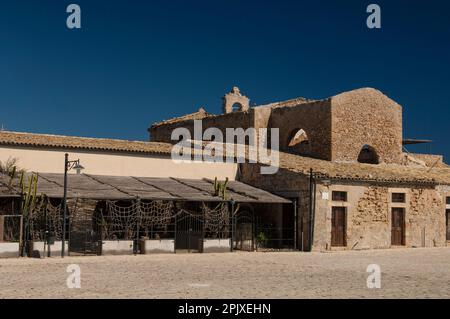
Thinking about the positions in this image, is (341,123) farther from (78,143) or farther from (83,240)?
(83,240)

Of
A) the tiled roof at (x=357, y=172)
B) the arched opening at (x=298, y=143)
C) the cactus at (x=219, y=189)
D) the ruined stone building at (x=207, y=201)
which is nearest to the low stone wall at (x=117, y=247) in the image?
the ruined stone building at (x=207, y=201)

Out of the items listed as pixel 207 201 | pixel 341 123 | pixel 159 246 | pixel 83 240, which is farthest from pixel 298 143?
pixel 83 240

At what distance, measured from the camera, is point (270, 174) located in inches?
1053

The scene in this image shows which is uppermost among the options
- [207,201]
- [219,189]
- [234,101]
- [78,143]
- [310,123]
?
[234,101]

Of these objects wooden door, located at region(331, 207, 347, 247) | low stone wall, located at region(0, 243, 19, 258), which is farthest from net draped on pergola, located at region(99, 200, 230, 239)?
wooden door, located at region(331, 207, 347, 247)

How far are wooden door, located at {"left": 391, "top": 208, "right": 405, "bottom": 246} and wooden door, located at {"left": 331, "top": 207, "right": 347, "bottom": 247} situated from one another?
287 cm

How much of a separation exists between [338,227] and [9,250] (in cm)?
1257

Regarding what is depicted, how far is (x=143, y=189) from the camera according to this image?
76.5 ft

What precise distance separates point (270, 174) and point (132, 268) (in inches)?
424

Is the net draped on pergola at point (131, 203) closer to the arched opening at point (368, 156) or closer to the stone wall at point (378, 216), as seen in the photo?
the stone wall at point (378, 216)

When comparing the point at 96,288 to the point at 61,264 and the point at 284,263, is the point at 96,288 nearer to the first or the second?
the point at 61,264

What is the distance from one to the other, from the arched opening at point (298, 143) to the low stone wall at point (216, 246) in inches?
465

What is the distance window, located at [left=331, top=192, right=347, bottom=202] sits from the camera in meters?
25.9

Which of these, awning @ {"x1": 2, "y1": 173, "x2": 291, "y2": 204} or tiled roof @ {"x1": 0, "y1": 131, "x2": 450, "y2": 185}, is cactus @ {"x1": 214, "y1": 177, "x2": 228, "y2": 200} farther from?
tiled roof @ {"x1": 0, "y1": 131, "x2": 450, "y2": 185}
